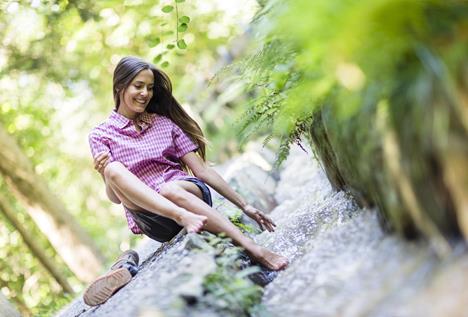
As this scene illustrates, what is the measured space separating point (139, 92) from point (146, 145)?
0.35m

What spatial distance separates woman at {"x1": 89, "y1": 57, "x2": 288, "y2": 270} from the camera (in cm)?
323

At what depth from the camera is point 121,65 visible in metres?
3.91

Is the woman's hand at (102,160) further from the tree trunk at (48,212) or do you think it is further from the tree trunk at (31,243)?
the tree trunk at (31,243)

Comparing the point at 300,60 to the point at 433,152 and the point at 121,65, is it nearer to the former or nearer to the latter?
the point at 433,152

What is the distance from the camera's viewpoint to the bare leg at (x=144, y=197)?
315 cm

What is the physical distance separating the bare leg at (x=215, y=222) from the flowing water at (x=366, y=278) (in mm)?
129

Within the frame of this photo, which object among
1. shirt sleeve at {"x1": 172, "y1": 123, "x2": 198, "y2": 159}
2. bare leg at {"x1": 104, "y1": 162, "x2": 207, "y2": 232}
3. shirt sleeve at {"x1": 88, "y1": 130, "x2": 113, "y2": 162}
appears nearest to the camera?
bare leg at {"x1": 104, "y1": 162, "x2": 207, "y2": 232}

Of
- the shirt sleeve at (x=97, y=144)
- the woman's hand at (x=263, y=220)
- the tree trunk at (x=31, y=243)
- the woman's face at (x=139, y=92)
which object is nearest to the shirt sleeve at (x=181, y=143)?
the woman's face at (x=139, y=92)

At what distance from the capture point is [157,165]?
377 cm

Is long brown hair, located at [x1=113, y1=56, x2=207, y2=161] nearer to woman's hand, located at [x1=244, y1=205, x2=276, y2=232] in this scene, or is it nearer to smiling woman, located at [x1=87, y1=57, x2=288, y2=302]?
smiling woman, located at [x1=87, y1=57, x2=288, y2=302]

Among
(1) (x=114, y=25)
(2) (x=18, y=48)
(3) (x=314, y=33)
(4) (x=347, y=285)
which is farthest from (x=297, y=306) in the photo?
(1) (x=114, y=25)

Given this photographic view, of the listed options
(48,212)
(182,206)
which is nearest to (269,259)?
(182,206)

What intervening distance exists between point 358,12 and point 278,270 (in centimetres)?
155

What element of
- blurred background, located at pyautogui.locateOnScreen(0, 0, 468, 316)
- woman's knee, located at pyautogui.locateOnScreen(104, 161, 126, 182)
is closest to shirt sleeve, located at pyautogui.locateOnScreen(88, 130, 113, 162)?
woman's knee, located at pyautogui.locateOnScreen(104, 161, 126, 182)
